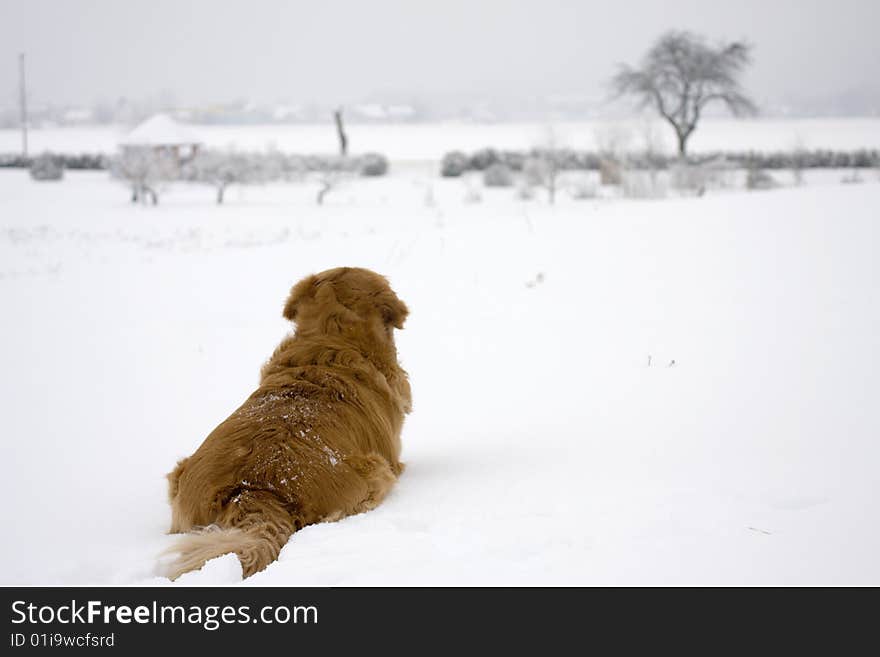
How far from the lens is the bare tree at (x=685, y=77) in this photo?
4750 cm

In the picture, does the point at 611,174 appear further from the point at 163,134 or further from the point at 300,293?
the point at 163,134

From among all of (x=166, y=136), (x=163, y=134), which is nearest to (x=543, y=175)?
(x=166, y=136)

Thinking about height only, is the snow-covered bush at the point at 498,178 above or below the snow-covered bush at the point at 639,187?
above

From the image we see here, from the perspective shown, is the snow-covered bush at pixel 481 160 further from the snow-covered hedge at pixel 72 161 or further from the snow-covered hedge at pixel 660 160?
the snow-covered hedge at pixel 72 161

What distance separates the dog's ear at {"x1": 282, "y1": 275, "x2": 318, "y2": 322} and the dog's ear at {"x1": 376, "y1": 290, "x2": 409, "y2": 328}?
0.40 meters

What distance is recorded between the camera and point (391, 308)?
424cm

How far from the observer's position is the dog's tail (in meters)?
2.87

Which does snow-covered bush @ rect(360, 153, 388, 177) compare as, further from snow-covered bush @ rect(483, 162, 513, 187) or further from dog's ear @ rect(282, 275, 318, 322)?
dog's ear @ rect(282, 275, 318, 322)

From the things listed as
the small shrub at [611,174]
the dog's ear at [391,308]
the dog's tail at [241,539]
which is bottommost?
the dog's tail at [241,539]

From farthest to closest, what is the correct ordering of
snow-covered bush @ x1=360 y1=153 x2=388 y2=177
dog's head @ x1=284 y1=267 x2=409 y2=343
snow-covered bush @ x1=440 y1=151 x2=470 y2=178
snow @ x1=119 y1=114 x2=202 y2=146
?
snow @ x1=119 y1=114 x2=202 y2=146 < snow-covered bush @ x1=360 y1=153 x2=388 y2=177 < snow-covered bush @ x1=440 y1=151 x2=470 y2=178 < dog's head @ x1=284 y1=267 x2=409 y2=343

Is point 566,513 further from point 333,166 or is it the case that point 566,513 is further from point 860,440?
point 333,166

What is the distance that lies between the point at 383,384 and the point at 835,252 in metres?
6.64

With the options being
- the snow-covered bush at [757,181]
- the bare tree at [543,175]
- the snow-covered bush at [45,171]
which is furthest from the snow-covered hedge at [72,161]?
the snow-covered bush at [757,181]

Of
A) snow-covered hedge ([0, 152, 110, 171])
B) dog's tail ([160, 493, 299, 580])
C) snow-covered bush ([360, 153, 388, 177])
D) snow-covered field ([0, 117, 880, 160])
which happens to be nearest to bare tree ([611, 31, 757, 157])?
snow-covered field ([0, 117, 880, 160])
